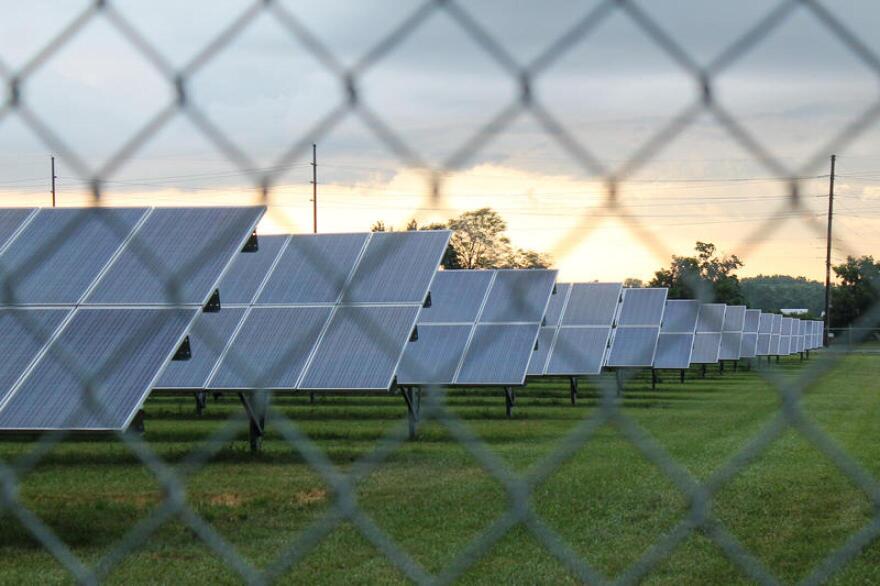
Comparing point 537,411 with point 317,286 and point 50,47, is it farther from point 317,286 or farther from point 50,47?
point 50,47

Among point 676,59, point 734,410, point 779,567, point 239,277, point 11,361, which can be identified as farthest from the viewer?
point 734,410

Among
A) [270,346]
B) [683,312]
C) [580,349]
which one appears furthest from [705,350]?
[270,346]

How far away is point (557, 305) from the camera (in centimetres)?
2250

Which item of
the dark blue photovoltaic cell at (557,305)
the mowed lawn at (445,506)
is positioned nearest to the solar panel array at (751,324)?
the mowed lawn at (445,506)

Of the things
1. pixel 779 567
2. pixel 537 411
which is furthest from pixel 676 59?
pixel 537 411

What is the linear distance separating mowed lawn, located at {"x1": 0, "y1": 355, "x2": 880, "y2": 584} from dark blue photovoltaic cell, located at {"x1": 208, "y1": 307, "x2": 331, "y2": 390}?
0.93m

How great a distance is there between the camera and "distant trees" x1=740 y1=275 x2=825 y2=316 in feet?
4.53

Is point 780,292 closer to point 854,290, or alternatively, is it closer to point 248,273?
point 854,290

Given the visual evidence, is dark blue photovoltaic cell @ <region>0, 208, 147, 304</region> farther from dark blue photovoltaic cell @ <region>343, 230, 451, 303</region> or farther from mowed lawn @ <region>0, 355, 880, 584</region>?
dark blue photovoltaic cell @ <region>343, 230, 451, 303</region>

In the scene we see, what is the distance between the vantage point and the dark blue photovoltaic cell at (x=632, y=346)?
79.7 feet

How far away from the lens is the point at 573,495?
898cm

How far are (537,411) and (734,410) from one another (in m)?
3.45

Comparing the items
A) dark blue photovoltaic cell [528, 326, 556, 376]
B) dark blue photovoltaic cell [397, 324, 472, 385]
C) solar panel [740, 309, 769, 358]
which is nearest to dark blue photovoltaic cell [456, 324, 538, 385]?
dark blue photovoltaic cell [397, 324, 472, 385]

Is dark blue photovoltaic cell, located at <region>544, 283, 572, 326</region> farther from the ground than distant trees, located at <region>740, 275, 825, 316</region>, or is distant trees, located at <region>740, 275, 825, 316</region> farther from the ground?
dark blue photovoltaic cell, located at <region>544, 283, 572, 326</region>
